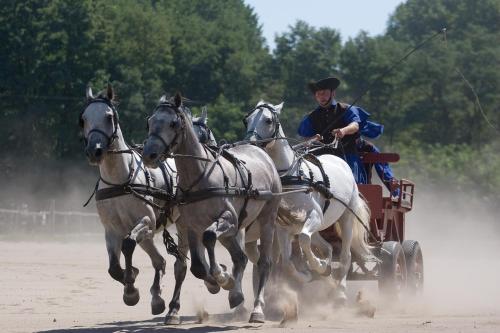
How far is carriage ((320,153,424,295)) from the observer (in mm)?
14445

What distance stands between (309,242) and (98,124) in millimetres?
2834

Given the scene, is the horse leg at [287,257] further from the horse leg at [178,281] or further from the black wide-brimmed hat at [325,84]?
the black wide-brimmed hat at [325,84]

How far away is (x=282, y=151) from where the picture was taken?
12953mm

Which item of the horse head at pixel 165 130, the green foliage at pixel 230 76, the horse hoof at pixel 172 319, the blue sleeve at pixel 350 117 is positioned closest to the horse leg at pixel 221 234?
the horse head at pixel 165 130

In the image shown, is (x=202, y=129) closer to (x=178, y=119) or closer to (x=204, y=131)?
(x=204, y=131)

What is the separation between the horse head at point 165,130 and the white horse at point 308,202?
71.5 inches

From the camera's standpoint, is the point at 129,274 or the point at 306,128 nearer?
the point at 129,274

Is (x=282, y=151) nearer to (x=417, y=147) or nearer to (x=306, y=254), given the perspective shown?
(x=306, y=254)

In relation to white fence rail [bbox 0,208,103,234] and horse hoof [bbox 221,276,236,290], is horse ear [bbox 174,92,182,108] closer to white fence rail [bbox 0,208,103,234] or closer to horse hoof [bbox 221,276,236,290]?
horse hoof [bbox 221,276,236,290]

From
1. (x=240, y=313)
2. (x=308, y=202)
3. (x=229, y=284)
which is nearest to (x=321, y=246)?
(x=308, y=202)

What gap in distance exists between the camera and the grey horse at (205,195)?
10.7 metres

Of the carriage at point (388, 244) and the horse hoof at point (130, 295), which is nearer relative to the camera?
the horse hoof at point (130, 295)

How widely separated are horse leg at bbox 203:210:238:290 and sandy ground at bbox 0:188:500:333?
50 cm

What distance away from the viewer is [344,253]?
13.9m
